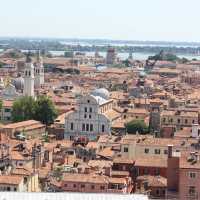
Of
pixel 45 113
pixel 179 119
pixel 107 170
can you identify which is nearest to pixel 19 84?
pixel 45 113

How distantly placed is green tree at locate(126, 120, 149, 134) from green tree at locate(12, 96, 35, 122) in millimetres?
6975

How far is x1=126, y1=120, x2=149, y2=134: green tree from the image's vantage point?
37.0 metres

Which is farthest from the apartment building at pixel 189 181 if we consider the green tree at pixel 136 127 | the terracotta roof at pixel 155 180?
the green tree at pixel 136 127

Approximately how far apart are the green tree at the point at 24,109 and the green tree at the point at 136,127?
6975 mm

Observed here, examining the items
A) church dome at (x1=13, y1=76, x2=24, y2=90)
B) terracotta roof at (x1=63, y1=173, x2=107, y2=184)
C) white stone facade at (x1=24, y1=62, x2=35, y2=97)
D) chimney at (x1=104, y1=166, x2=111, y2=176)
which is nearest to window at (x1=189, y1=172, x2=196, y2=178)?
terracotta roof at (x1=63, y1=173, x2=107, y2=184)

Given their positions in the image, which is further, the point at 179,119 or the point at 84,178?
the point at 179,119

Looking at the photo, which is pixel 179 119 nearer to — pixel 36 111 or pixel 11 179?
pixel 36 111

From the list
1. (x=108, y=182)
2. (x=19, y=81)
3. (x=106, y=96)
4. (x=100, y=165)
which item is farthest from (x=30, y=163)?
(x=19, y=81)

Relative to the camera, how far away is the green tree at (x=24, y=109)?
4222 centimetres

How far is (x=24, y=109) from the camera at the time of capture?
4256 cm

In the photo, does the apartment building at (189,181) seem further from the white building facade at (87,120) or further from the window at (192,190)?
the white building facade at (87,120)

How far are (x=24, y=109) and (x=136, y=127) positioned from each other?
8.10m

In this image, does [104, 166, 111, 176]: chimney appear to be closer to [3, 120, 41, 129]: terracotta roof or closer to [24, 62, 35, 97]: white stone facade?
[3, 120, 41, 129]: terracotta roof

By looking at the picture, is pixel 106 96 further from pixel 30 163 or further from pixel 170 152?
pixel 170 152
